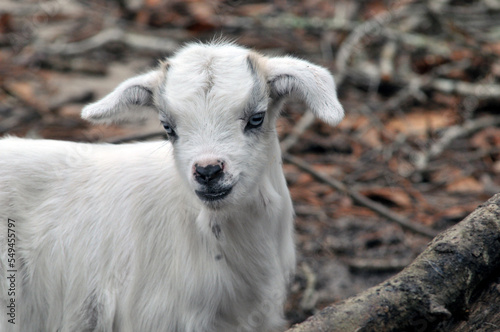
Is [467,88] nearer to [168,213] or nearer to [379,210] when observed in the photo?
[379,210]

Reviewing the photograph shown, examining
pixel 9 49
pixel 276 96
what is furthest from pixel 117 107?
pixel 9 49

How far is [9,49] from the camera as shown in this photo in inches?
344

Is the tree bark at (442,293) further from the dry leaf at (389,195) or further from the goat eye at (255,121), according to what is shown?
the dry leaf at (389,195)

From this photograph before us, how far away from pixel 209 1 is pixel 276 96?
19.8 ft

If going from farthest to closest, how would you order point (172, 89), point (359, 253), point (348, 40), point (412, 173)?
point (348, 40) → point (412, 173) → point (359, 253) → point (172, 89)

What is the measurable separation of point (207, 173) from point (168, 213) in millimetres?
728

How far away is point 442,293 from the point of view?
2701 mm

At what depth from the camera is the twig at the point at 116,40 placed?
8.59 m

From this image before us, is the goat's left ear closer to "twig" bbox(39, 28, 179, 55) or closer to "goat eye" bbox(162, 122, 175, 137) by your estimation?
"goat eye" bbox(162, 122, 175, 137)

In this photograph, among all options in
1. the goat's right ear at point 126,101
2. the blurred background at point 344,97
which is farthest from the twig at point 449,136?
the goat's right ear at point 126,101

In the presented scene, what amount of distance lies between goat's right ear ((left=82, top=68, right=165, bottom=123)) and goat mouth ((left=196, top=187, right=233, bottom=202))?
2.57ft

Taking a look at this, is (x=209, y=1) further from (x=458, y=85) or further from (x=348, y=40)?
(x=458, y=85)

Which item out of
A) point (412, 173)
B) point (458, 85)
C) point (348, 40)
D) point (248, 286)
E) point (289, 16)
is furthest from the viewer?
point (289, 16)

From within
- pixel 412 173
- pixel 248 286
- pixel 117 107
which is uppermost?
pixel 117 107
